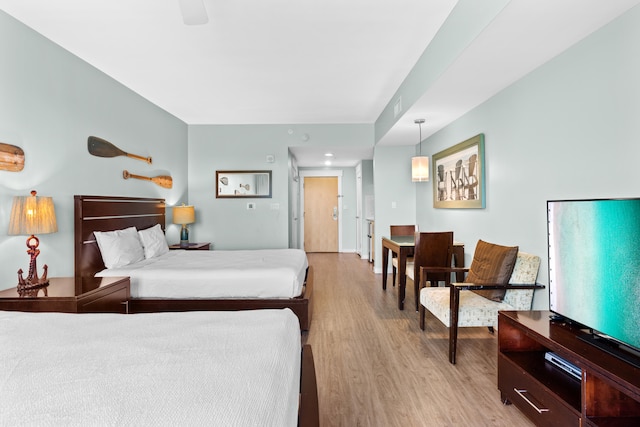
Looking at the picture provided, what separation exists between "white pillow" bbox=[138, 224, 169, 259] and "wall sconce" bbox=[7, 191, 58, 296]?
3.80ft

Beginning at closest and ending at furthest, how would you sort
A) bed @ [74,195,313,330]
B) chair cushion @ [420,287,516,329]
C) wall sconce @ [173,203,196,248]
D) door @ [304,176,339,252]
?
chair cushion @ [420,287,516,329], bed @ [74,195,313,330], wall sconce @ [173,203,196,248], door @ [304,176,339,252]

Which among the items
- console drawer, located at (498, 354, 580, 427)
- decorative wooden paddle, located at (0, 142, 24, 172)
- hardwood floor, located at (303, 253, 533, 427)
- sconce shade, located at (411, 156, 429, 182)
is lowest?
hardwood floor, located at (303, 253, 533, 427)

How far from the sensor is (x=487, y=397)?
208 cm

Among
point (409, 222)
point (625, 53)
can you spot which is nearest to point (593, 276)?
point (625, 53)

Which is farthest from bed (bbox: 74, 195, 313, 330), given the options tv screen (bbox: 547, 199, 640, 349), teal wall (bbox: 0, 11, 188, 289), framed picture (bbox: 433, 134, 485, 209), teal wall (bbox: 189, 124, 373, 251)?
teal wall (bbox: 189, 124, 373, 251)

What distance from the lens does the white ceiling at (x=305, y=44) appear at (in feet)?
6.64

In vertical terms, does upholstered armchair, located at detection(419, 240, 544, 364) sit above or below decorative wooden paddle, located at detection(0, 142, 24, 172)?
below

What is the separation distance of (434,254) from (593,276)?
1935 mm

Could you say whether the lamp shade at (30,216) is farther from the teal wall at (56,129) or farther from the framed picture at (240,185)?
the framed picture at (240,185)

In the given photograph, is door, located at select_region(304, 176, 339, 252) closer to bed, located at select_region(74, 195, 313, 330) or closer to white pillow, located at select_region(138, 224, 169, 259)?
white pillow, located at select_region(138, 224, 169, 259)

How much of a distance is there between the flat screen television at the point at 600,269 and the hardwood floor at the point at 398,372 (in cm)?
71

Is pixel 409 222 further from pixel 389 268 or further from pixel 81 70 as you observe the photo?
pixel 81 70

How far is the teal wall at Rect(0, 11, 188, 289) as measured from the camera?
2.40 m

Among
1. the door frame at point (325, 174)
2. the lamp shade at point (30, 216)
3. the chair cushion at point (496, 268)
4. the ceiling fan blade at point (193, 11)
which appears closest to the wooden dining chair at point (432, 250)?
the chair cushion at point (496, 268)
